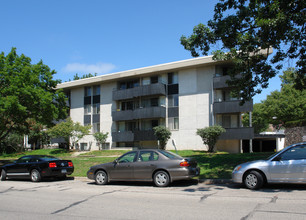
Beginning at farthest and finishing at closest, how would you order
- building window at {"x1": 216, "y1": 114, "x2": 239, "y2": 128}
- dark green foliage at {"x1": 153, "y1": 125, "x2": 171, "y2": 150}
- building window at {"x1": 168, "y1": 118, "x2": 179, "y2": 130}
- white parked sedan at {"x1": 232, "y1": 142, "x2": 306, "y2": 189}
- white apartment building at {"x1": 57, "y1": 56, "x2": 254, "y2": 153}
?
building window at {"x1": 168, "y1": 118, "x2": 179, "y2": 130}, dark green foliage at {"x1": 153, "y1": 125, "x2": 171, "y2": 150}, building window at {"x1": 216, "y1": 114, "x2": 239, "y2": 128}, white apartment building at {"x1": 57, "y1": 56, "x2": 254, "y2": 153}, white parked sedan at {"x1": 232, "y1": 142, "x2": 306, "y2": 189}

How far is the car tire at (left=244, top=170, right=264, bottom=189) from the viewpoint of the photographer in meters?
9.76

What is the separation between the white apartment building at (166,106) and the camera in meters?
30.4

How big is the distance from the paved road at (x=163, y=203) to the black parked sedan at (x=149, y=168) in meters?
0.51

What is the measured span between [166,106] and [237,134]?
28.6 feet

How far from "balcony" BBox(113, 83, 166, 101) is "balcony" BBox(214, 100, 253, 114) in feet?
21.3

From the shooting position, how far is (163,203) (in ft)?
26.4

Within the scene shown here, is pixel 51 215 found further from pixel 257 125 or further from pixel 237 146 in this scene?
pixel 257 125

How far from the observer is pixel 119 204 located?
26.5ft

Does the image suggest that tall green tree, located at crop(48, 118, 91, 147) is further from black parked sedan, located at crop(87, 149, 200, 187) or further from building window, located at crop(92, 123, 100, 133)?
black parked sedan, located at crop(87, 149, 200, 187)

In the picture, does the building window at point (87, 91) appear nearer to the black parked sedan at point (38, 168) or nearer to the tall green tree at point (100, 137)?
the tall green tree at point (100, 137)

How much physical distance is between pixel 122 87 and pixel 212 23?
23593mm

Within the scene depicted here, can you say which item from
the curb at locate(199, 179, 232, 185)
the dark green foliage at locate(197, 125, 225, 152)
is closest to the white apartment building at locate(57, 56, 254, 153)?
the dark green foliage at locate(197, 125, 225, 152)

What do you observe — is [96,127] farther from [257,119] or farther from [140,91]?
[257,119]

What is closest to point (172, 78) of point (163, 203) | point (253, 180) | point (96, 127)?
point (96, 127)
